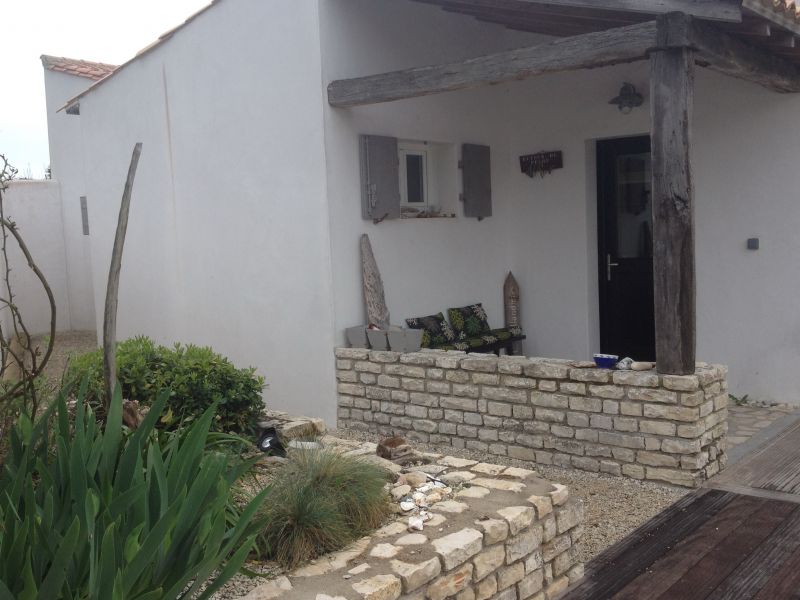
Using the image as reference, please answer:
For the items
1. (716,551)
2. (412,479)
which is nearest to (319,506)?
(412,479)

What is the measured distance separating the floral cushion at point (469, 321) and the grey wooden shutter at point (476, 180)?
0.95 metres

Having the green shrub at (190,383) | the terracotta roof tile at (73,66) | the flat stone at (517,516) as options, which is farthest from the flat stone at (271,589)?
the terracotta roof tile at (73,66)

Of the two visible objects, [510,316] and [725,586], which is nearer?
[725,586]

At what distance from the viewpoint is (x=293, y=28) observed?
7031 millimetres

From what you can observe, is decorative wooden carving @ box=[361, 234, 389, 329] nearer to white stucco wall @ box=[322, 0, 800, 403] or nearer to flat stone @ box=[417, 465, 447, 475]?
white stucco wall @ box=[322, 0, 800, 403]

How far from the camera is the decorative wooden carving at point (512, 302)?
8.52 m

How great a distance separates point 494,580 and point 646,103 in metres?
5.33

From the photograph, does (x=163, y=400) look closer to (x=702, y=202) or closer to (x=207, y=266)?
(x=207, y=266)

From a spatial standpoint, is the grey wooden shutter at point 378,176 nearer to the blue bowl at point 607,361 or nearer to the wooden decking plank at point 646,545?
the blue bowl at point 607,361

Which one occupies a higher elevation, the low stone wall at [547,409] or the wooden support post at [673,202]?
the wooden support post at [673,202]

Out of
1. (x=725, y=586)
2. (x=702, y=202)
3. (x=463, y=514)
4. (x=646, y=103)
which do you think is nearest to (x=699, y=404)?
(x=725, y=586)

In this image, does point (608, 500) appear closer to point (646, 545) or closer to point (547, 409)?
point (646, 545)

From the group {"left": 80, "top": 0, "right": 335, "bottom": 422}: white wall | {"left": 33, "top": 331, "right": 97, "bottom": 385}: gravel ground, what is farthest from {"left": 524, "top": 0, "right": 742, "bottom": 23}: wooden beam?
{"left": 33, "top": 331, "right": 97, "bottom": 385}: gravel ground

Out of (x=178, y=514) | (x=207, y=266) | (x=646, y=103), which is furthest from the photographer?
(x=207, y=266)
